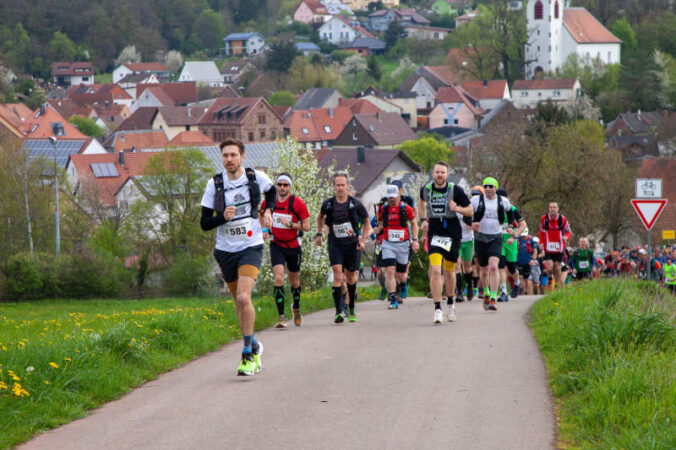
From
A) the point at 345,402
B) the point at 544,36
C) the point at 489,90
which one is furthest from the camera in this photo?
the point at 544,36

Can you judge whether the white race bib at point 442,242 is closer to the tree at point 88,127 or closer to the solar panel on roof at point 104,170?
the solar panel on roof at point 104,170

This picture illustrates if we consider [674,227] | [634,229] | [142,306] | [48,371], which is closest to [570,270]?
[48,371]

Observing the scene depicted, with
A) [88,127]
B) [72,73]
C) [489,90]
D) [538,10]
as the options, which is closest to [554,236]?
[88,127]

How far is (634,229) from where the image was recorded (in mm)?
62219

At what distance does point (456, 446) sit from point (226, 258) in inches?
135

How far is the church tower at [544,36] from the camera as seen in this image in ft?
505

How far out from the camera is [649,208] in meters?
23.5

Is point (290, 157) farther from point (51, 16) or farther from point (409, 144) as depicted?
point (51, 16)

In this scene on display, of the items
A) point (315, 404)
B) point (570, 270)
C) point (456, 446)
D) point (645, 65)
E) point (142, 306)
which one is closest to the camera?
point (456, 446)

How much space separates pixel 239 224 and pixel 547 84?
134m

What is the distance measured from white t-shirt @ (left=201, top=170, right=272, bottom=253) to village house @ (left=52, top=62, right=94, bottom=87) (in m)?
189

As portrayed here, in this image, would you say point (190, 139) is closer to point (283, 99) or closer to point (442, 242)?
point (283, 99)

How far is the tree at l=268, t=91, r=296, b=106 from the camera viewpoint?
144 m

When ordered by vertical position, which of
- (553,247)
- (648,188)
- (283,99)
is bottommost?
(553,247)
